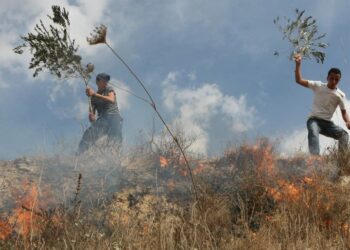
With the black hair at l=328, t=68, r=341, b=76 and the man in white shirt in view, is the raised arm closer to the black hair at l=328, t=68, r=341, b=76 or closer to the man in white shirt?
the man in white shirt

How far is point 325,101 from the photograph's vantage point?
8.38 metres

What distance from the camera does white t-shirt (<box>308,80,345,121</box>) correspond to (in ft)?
27.5

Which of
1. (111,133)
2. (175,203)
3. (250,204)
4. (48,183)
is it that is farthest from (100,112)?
(250,204)

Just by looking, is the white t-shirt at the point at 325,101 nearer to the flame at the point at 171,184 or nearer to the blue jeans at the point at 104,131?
the flame at the point at 171,184

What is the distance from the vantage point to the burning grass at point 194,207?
4.00 meters

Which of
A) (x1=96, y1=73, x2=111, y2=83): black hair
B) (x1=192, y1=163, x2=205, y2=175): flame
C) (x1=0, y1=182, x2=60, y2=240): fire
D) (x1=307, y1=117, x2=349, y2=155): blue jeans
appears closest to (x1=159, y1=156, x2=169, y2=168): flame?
(x1=192, y1=163, x2=205, y2=175): flame

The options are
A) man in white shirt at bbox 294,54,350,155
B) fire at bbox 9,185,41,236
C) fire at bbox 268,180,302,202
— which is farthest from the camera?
man in white shirt at bbox 294,54,350,155

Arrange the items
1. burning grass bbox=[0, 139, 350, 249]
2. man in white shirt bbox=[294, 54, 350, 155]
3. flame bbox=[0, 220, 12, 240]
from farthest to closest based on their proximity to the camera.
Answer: man in white shirt bbox=[294, 54, 350, 155], flame bbox=[0, 220, 12, 240], burning grass bbox=[0, 139, 350, 249]

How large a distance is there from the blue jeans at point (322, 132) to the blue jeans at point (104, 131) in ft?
10.5

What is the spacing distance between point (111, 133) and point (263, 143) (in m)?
2.85

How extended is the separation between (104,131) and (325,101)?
148 inches

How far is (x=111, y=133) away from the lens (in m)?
8.44

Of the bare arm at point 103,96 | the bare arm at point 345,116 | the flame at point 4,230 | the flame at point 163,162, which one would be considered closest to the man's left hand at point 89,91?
the bare arm at point 103,96

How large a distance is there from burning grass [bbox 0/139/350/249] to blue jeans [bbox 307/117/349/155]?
0.24 metres
